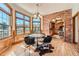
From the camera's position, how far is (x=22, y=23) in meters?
2.53

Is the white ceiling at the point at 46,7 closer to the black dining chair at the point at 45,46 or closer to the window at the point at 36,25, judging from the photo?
the window at the point at 36,25

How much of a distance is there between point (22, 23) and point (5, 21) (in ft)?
1.33

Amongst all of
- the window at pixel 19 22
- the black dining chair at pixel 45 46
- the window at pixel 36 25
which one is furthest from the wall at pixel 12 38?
the black dining chair at pixel 45 46

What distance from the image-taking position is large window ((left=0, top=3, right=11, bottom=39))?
2.26 metres

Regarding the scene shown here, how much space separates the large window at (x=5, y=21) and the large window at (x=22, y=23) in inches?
8.4

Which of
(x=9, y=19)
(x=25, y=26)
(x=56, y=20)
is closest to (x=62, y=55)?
(x=56, y=20)

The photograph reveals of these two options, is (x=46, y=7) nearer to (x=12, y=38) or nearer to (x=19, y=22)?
(x=19, y=22)

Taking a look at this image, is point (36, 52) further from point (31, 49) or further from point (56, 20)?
point (56, 20)

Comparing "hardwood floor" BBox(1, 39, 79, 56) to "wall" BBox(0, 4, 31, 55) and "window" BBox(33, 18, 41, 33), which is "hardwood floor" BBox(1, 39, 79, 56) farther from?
"window" BBox(33, 18, 41, 33)

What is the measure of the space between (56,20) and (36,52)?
908 mm

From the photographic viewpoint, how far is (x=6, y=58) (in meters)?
2.42

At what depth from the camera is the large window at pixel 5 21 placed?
2264 mm

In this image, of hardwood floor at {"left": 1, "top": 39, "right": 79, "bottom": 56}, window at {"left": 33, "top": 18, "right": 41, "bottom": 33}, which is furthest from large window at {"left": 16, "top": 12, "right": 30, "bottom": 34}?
hardwood floor at {"left": 1, "top": 39, "right": 79, "bottom": 56}

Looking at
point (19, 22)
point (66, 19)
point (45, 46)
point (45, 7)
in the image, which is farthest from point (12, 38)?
point (66, 19)
